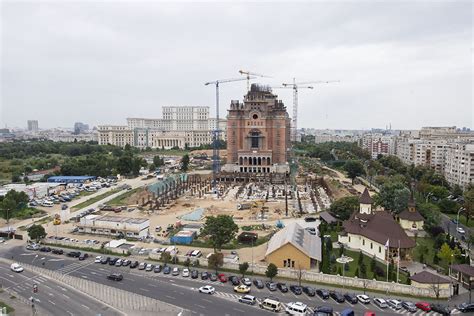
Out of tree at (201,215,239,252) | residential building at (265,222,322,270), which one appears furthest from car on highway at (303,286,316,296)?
tree at (201,215,239,252)

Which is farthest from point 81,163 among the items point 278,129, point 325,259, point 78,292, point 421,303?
point 421,303

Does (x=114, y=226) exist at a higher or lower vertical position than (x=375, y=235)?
lower

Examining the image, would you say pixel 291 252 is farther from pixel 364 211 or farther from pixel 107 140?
pixel 107 140

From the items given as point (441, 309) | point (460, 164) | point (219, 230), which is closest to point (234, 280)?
point (219, 230)

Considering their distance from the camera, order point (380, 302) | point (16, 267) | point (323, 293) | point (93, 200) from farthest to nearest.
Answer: point (93, 200), point (16, 267), point (323, 293), point (380, 302)

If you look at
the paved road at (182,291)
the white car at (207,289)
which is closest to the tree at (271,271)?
the paved road at (182,291)

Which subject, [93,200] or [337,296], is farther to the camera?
[93,200]

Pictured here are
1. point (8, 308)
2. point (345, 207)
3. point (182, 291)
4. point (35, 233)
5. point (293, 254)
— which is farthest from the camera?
point (345, 207)

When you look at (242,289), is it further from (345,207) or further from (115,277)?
(345,207)
